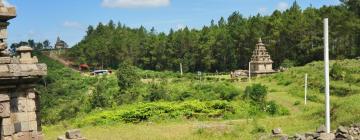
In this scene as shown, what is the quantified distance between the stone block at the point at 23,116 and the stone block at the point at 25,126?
7cm

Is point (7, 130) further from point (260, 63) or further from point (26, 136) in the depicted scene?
→ point (260, 63)

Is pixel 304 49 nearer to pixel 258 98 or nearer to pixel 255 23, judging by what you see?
pixel 255 23

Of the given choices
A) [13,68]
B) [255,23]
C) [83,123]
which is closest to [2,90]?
[13,68]

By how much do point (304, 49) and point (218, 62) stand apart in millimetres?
16510

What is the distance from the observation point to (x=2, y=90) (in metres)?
10.8

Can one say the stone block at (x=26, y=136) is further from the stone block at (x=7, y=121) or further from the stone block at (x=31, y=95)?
the stone block at (x=31, y=95)

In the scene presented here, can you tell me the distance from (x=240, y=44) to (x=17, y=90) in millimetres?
58815

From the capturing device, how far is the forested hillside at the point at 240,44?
58594 millimetres

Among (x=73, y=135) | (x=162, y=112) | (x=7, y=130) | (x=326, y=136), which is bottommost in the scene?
(x=162, y=112)

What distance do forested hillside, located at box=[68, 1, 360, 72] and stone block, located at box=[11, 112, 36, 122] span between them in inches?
1844

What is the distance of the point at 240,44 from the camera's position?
6844 cm

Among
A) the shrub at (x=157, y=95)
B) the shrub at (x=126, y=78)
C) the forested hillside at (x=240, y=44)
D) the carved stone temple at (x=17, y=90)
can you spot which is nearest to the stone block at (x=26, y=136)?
the carved stone temple at (x=17, y=90)

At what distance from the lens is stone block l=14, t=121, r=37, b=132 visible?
11148 millimetres

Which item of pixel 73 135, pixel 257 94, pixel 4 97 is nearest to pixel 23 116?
pixel 4 97
